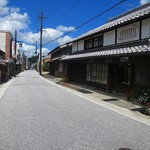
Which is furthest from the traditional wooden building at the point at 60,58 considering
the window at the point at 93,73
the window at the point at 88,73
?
the window at the point at 93,73

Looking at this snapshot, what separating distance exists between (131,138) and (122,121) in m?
2.41

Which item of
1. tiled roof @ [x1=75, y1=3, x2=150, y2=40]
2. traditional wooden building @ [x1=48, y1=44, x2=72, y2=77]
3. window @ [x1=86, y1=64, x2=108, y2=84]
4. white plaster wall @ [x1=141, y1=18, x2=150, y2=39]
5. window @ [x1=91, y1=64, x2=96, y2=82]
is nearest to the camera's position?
white plaster wall @ [x1=141, y1=18, x2=150, y2=39]

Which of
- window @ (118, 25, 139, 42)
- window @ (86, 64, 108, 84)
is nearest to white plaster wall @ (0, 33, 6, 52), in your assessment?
window @ (86, 64, 108, 84)

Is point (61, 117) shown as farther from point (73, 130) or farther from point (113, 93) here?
point (113, 93)

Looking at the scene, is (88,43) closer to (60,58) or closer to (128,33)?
(128,33)

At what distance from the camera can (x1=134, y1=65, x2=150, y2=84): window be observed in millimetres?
14825

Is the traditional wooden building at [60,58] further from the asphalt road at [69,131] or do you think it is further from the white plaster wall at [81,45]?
the asphalt road at [69,131]

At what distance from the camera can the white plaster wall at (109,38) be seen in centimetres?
1970

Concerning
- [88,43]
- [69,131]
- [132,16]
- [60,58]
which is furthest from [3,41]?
[69,131]

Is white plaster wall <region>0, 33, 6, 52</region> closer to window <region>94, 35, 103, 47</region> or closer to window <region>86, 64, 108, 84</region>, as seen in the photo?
window <region>86, 64, 108, 84</region>

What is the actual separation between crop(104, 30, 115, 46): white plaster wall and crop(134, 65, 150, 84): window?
454cm

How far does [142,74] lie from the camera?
15328mm

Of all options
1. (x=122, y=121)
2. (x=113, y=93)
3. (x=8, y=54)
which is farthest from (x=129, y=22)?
(x=8, y=54)

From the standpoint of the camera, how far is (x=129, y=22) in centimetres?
1673
